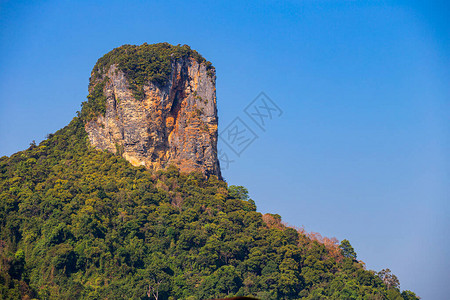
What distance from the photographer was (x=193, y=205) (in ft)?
210

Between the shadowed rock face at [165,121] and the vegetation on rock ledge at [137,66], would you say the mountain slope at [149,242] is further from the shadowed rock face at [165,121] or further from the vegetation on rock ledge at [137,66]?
the vegetation on rock ledge at [137,66]

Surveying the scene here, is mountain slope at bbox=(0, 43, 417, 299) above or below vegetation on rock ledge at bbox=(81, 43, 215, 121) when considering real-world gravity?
below

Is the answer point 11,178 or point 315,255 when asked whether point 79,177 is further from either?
point 315,255

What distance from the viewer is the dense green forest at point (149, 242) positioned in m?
53.1

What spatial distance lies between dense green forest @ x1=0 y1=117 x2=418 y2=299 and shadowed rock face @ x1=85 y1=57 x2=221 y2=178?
139 centimetres

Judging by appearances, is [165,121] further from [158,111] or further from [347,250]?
[347,250]

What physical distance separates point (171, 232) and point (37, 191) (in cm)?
1220

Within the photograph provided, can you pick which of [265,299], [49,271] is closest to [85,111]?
[49,271]

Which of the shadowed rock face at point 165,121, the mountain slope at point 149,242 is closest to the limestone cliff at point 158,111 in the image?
the shadowed rock face at point 165,121

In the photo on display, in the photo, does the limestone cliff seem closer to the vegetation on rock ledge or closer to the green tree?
the vegetation on rock ledge

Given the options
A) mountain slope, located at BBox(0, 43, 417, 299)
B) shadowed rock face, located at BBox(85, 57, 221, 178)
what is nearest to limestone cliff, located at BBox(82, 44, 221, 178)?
shadowed rock face, located at BBox(85, 57, 221, 178)

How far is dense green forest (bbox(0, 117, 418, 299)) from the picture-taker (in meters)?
53.1

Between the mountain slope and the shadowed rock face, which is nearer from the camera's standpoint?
the mountain slope

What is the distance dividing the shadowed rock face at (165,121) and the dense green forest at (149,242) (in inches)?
54.6
